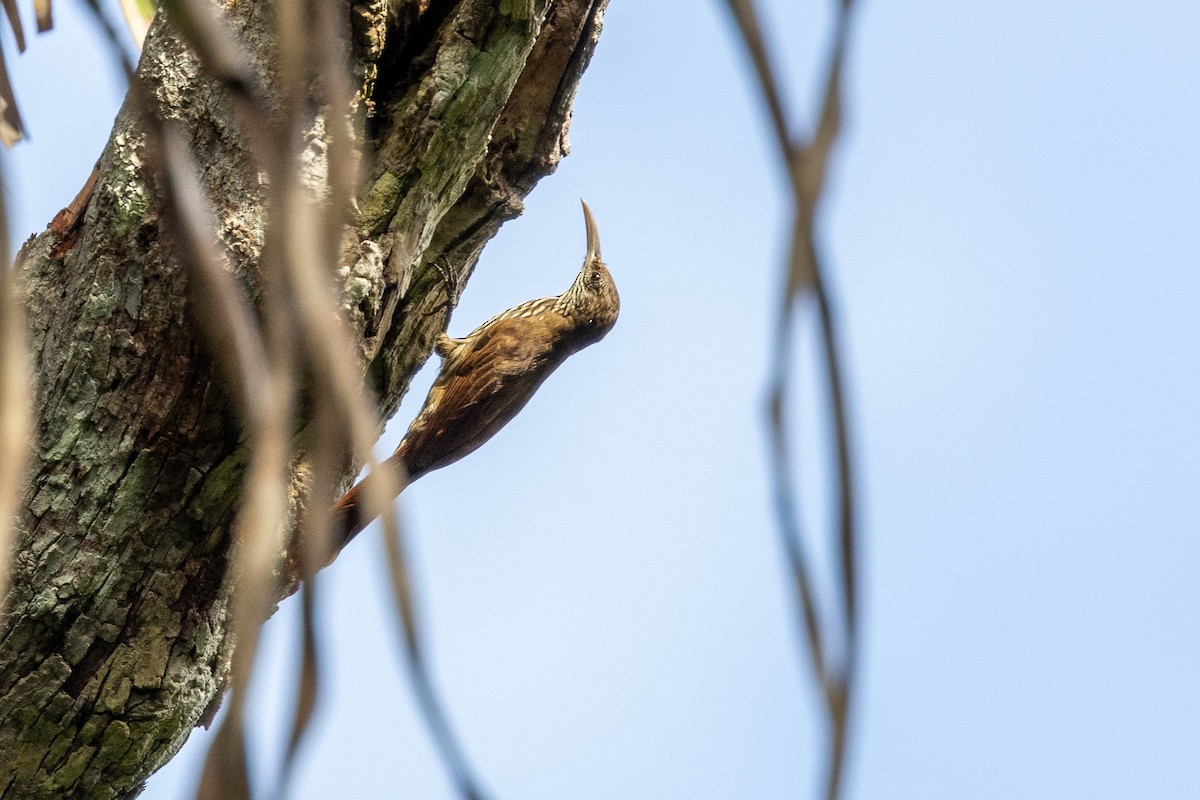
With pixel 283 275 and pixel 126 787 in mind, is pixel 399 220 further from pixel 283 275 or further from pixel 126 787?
pixel 283 275

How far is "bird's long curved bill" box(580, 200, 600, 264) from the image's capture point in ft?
21.1

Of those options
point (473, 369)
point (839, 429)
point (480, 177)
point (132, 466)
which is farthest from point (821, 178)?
point (473, 369)

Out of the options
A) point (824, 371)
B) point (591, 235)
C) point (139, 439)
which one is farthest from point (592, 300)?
point (824, 371)

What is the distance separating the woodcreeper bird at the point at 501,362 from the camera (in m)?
5.39

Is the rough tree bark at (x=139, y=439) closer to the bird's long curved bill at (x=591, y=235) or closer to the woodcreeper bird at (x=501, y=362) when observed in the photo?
the woodcreeper bird at (x=501, y=362)

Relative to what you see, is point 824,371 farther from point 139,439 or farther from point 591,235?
point 591,235

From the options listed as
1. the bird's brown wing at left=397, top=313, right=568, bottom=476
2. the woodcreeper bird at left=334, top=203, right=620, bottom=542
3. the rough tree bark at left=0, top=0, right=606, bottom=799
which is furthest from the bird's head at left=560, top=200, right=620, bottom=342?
the rough tree bark at left=0, top=0, right=606, bottom=799

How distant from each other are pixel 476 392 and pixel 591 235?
1.47 m

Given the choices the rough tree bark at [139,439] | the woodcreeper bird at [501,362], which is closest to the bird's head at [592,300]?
the woodcreeper bird at [501,362]

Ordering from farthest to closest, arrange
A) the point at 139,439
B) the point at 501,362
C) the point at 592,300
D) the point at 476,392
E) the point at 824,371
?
the point at 592,300 < the point at 501,362 < the point at 476,392 < the point at 139,439 < the point at 824,371

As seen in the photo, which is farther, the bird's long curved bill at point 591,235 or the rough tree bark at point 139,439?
the bird's long curved bill at point 591,235

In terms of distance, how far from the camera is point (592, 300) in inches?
243

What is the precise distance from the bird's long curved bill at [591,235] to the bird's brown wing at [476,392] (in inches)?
26.1

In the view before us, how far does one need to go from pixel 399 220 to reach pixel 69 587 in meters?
0.94
